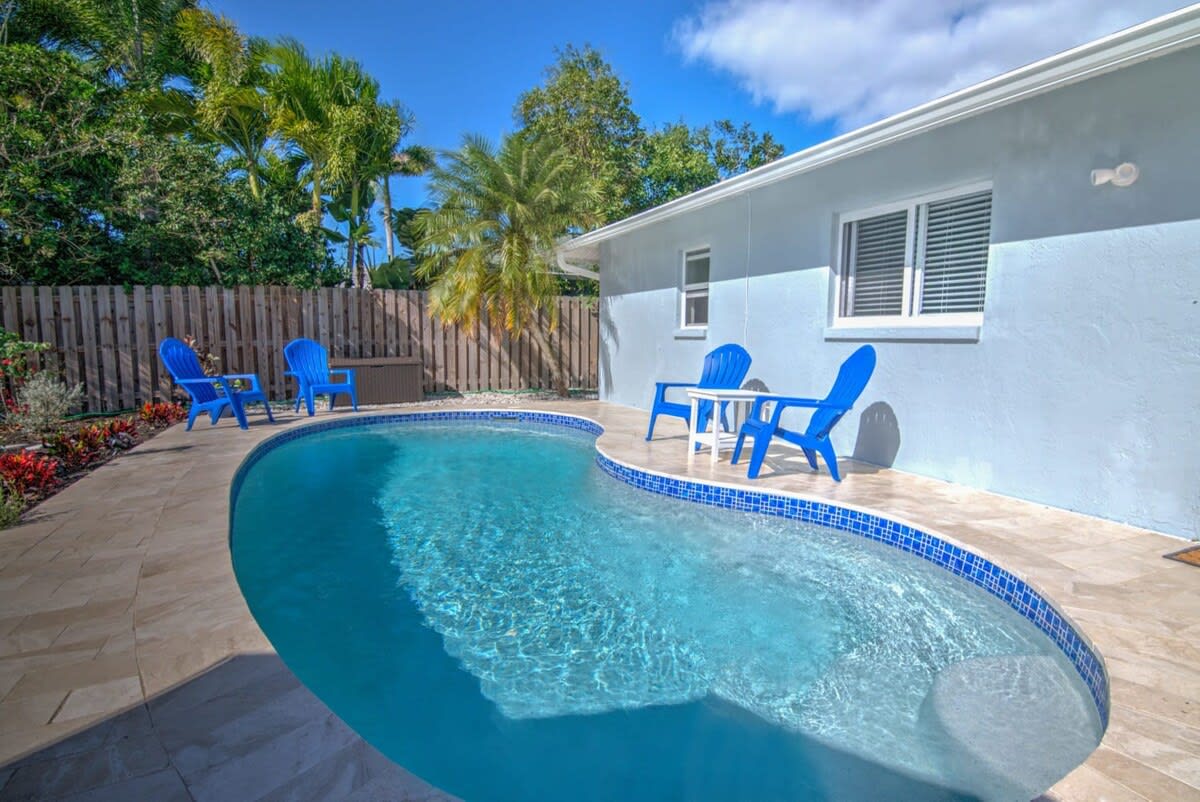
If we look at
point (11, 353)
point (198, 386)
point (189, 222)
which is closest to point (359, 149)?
point (189, 222)

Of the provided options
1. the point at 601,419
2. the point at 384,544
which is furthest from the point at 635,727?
the point at 601,419

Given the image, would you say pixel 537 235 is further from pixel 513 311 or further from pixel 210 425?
pixel 210 425

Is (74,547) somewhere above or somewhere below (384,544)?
above

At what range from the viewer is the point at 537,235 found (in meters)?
9.98

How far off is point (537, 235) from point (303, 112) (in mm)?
7883

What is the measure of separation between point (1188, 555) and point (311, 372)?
9645 mm

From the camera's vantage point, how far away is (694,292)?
880 cm

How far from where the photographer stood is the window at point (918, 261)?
16.5ft

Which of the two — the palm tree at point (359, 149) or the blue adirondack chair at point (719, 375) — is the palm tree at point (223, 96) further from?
the blue adirondack chair at point (719, 375)

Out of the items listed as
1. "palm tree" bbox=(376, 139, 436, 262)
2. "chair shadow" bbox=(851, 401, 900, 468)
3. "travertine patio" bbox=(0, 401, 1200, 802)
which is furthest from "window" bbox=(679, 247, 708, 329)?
"palm tree" bbox=(376, 139, 436, 262)

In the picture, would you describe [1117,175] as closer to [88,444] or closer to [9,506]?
[9,506]

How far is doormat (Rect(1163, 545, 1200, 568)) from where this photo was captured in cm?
329

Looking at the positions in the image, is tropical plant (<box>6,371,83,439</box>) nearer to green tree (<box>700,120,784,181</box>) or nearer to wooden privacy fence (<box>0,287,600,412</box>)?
wooden privacy fence (<box>0,287,600,412</box>)

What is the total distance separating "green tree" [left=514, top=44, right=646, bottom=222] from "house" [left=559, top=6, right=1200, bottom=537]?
30.2 feet
